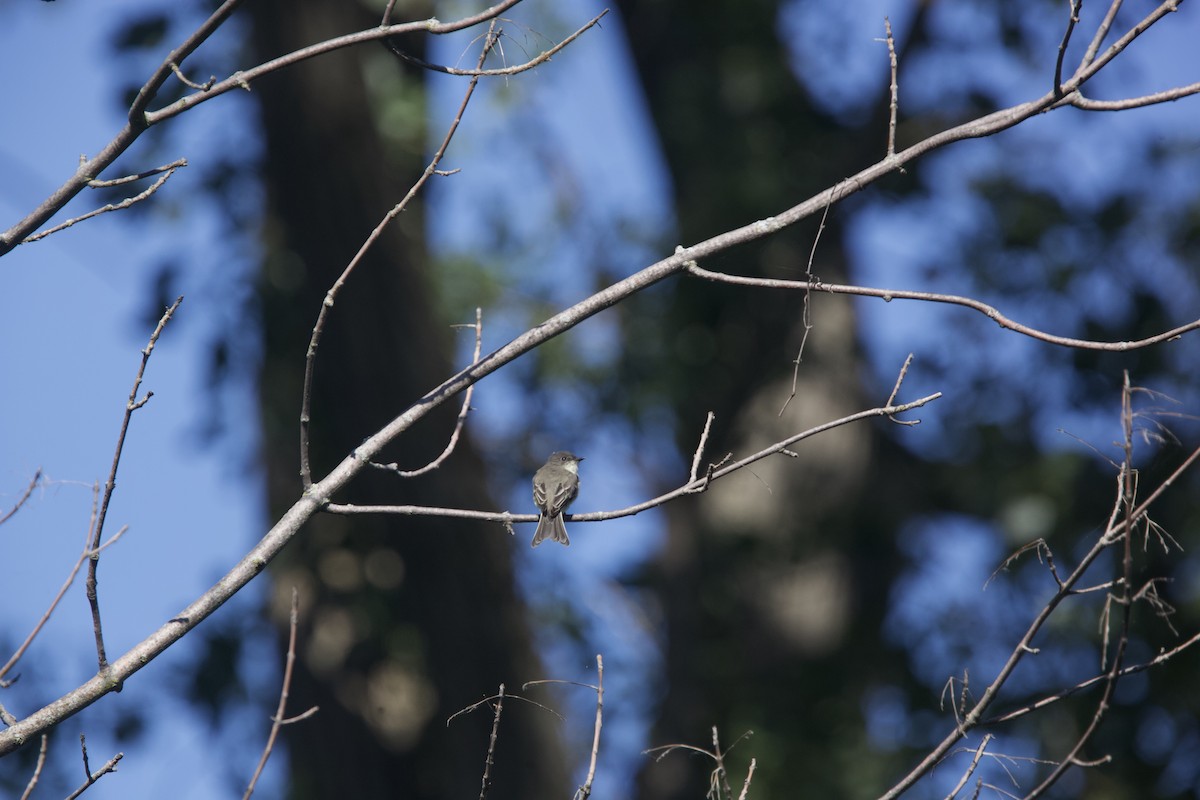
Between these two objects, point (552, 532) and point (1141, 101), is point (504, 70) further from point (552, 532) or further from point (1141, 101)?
point (552, 532)

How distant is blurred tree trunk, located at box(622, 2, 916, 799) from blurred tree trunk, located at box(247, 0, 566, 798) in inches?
63.7

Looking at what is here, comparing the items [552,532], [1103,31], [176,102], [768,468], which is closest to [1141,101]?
[1103,31]

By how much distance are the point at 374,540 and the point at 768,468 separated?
3.49 m

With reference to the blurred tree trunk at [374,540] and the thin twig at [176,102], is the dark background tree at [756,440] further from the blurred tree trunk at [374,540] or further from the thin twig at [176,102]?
the thin twig at [176,102]

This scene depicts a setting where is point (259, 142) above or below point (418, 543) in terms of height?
above

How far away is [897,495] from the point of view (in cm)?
1016

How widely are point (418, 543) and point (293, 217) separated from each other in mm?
2250

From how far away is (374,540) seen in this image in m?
8.66

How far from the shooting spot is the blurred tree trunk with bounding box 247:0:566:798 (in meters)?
7.82

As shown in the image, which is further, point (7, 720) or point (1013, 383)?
point (1013, 383)

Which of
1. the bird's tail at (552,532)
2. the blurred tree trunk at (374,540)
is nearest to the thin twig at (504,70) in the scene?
the bird's tail at (552,532)

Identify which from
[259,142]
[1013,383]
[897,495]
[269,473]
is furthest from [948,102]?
[269,473]

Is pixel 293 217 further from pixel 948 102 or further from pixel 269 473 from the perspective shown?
pixel 948 102

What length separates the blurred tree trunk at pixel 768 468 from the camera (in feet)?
30.1
